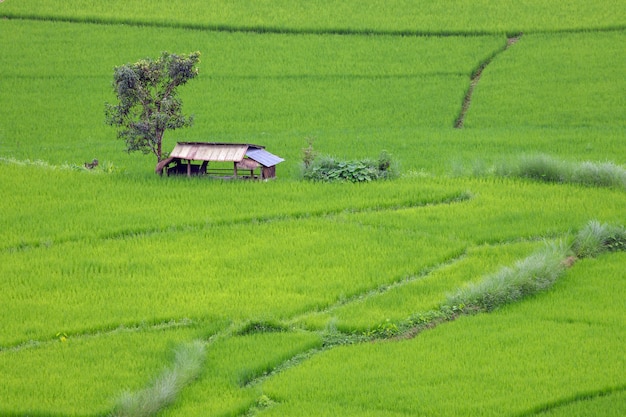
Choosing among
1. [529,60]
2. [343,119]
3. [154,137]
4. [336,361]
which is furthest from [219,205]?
[529,60]

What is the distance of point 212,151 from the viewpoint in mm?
22859

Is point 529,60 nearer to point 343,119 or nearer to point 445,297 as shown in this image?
point 343,119

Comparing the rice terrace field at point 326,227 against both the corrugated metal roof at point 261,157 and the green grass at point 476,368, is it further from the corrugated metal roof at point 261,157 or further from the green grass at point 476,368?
the corrugated metal roof at point 261,157

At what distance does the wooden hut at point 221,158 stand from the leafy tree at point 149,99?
0.42 meters

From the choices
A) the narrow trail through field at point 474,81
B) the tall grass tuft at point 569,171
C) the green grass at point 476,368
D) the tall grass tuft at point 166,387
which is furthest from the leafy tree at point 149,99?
the green grass at point 476,368

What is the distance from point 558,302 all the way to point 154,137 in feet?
33.5

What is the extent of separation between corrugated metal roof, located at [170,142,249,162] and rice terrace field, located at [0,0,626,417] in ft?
1.88

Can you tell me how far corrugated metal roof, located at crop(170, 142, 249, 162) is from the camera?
22.6 metres

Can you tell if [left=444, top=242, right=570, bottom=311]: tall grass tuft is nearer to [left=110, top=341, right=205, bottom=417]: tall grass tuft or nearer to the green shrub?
[left=110, top=341, right=205, bottom=417]: tall grass tuft

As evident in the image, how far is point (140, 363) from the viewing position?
46.6 feet

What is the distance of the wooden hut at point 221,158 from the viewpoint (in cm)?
2264

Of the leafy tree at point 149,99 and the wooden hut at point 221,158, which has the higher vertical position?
the leafy tree at point 149,99

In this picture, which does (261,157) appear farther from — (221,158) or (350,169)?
(350,169)

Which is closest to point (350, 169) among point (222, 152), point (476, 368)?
point (222, 152)
